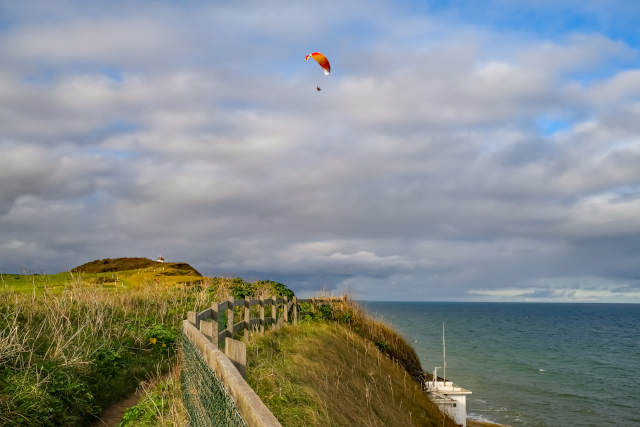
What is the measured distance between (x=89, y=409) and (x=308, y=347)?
4.83 meters

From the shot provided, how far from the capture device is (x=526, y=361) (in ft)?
159

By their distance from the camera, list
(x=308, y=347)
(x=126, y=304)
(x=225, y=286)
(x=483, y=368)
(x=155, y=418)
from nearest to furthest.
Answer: (x=155, y=418), (x=308, y=347), (x=126, y=304), (x=225, y=286), (x=483, y=368)

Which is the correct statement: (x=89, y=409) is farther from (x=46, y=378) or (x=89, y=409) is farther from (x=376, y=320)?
(x=376, y=320)

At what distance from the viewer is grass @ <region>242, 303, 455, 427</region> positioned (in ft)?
25.7

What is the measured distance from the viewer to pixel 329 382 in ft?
31.9

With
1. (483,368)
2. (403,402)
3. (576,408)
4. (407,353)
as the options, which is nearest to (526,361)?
(483,368)

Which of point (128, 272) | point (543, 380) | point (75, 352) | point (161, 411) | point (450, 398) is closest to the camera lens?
point (161, 411)

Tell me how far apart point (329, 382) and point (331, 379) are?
155 mm

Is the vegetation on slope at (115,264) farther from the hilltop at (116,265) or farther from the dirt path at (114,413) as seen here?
the dirt path at (114,413)

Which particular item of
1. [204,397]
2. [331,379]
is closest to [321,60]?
[331,379]

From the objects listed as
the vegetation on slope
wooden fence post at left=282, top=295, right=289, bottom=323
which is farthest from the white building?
the vegetation on slope

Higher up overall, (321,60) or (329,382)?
(321,60)

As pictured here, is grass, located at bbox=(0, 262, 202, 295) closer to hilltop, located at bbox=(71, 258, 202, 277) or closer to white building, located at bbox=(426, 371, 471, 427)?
hilltop, located at bbox=(71, 258, 202, 277)

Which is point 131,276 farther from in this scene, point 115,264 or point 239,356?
point 239,356
